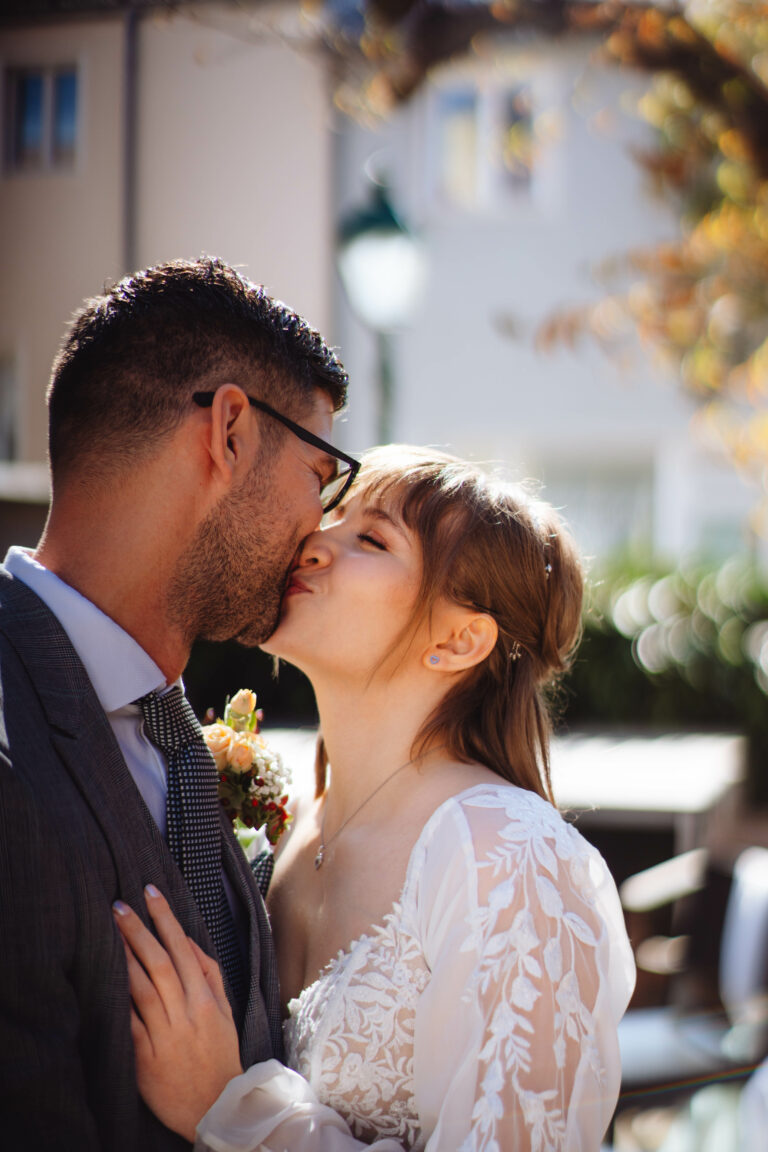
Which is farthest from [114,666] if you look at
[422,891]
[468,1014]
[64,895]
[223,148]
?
[223,148]

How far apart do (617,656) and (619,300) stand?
9.25 feet

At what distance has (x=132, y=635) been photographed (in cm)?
180

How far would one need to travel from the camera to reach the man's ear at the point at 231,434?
183cm

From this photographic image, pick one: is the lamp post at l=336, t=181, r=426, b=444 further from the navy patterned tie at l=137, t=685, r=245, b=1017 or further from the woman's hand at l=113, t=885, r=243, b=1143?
the woman's hand at l=113, t=885, r=243, b=1143

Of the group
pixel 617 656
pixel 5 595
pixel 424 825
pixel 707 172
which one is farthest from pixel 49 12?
pixel 707 172

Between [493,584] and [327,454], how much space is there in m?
0.44

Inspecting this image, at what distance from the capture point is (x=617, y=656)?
8531 millimetres

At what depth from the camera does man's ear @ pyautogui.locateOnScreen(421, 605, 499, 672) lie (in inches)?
86.5

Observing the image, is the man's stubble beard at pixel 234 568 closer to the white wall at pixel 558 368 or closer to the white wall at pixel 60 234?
the white wall at pixel 60 234

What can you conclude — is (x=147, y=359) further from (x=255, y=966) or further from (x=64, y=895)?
(x=255, y=966)

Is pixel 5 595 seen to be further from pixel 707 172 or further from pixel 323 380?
pixel 707 172

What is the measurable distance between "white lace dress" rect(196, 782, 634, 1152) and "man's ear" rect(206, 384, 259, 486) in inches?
28.4

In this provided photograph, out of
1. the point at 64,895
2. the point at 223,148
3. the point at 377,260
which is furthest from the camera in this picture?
the point at 377,260

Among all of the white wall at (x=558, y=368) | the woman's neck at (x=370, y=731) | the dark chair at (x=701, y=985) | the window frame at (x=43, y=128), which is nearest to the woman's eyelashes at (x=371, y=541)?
the woman's neck at (x=370, y=731)
